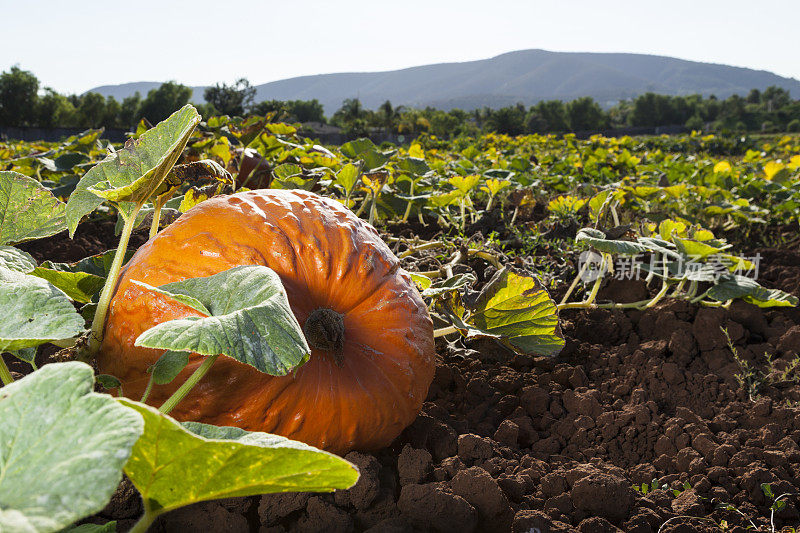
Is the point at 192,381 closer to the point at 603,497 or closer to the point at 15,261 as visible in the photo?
the point at 15,261

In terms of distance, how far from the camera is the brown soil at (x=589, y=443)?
4.10ft

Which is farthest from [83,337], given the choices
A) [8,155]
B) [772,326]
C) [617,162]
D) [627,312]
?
[617,162]


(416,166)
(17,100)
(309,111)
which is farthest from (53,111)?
(416,166)

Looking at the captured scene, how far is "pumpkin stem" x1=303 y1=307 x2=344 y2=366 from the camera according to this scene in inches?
52.2

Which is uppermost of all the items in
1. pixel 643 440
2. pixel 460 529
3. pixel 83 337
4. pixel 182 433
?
pixel 182 433

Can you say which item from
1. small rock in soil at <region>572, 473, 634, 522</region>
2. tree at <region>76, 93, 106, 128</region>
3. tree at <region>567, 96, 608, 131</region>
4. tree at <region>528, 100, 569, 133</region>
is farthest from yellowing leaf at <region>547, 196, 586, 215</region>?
tree at <region>567, 96, 608, 131</region>

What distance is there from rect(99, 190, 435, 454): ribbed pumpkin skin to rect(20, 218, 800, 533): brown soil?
128 millimetres

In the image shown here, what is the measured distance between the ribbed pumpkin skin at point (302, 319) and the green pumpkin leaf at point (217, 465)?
1.55 feet

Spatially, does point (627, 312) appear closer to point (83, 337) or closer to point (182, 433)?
point (83, 337)

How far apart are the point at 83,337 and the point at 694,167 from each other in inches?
249

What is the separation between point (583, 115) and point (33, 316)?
40783 mm

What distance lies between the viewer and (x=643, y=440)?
5.93 ft

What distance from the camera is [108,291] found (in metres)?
1.25

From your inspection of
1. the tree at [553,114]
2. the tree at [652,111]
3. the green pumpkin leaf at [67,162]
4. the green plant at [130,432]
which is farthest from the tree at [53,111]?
the tree at [652,111]
